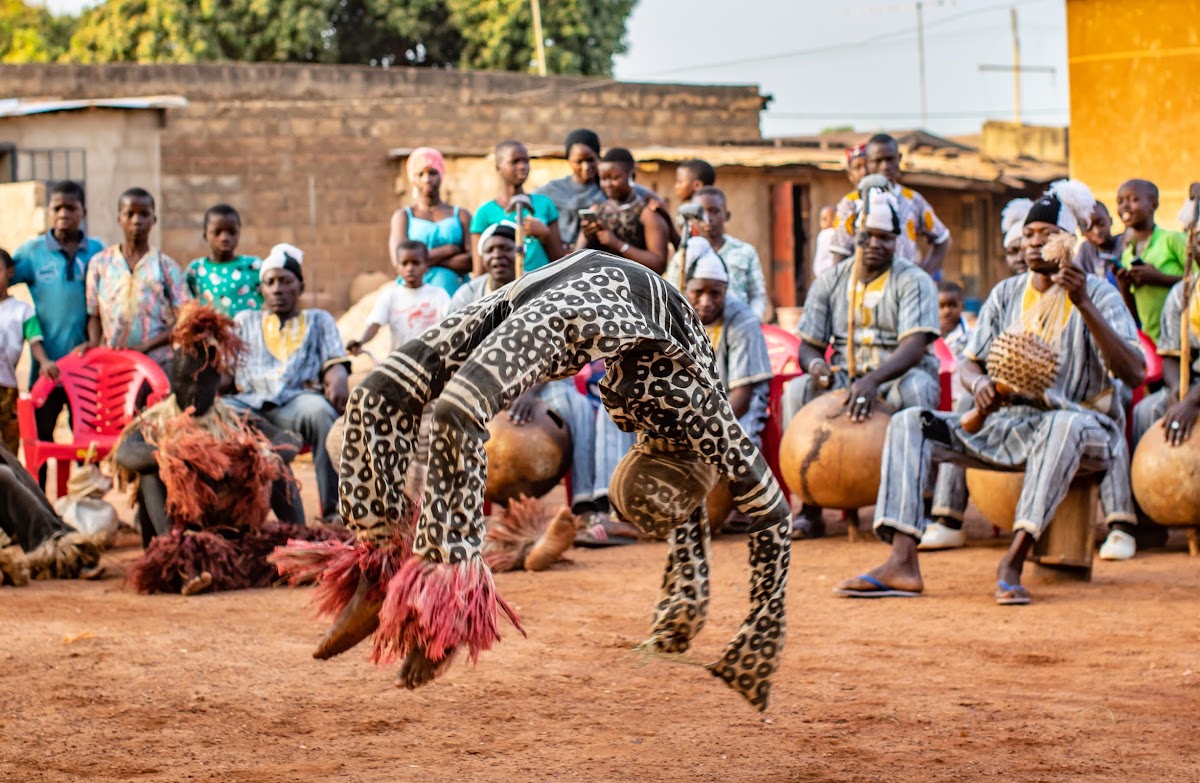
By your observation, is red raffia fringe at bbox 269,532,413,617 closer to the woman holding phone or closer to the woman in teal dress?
the woman holding phone

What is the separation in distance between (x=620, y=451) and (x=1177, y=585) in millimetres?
3232

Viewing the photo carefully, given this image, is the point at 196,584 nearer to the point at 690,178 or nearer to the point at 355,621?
the point at 355,621

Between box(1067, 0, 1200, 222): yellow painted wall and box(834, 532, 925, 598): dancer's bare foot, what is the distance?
6196 millimetres

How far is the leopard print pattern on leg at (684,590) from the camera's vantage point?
520 centimetres

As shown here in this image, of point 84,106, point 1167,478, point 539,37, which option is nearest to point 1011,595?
point 1167,478

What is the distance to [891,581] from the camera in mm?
7547

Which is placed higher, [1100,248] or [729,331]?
[1100,248]

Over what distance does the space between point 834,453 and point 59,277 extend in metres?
5.08

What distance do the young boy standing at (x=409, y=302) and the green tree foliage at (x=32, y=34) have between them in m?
24.6

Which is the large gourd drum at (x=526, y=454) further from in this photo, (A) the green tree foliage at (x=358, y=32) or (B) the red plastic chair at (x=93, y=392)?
(A) the green tree foliage at (x=358, y=32)

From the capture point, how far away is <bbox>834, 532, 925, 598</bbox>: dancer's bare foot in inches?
297

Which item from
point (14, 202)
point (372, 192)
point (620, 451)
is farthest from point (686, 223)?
point (372, 192)

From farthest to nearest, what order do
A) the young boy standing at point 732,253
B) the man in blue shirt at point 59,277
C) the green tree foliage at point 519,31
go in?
1. the green tree foliage at point 519,31
2. the young boy standing at point 732,253
3. the man in blue shirt at point 59,277

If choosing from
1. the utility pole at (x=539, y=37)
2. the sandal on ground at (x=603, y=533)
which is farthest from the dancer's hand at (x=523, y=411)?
the utility pole at (x=539, y=37)
